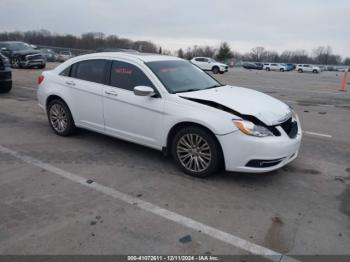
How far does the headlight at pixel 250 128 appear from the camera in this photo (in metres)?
4.27

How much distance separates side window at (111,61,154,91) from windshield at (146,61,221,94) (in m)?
0.20

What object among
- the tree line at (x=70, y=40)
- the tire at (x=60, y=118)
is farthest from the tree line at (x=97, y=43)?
the tire at (x=60, y=118)

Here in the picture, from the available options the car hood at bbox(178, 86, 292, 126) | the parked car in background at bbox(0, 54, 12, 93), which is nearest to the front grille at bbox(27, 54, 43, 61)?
the parked car in background at bbox(0, 54, 12, 93)

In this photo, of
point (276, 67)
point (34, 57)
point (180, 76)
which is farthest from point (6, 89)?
point (276, 67)

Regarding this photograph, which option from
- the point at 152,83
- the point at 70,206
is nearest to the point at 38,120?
the point at 152,83

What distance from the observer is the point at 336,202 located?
4129 mm

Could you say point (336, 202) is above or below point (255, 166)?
below

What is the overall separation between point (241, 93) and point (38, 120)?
487 centimetres

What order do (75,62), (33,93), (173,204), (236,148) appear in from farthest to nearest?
(33,93)
(75,62)
(236,148)
(173,204)

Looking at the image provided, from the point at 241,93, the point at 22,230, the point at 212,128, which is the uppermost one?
the point at 241,93

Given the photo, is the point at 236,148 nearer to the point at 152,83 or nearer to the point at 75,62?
the point at 152,83

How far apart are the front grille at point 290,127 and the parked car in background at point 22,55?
822 inches

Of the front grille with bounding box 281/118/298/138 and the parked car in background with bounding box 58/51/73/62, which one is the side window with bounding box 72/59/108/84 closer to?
the front grille with bounding box 281/118/298/138

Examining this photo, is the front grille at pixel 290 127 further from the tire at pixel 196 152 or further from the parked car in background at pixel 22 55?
the parked car in background at pixel 22 55
